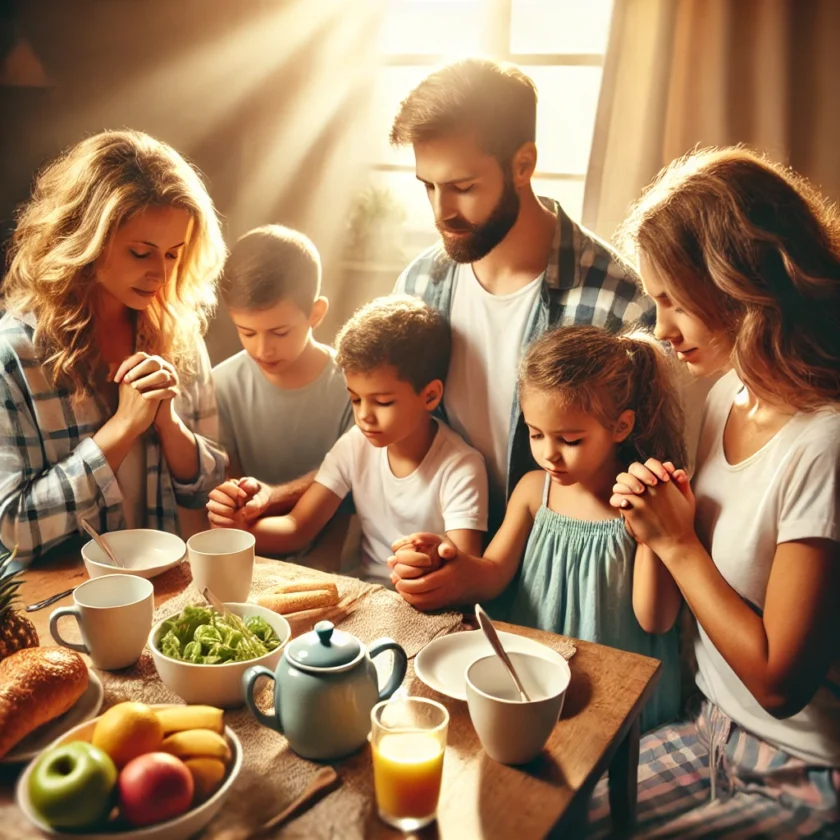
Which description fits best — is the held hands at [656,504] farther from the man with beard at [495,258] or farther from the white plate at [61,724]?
the white plate at [61,724]

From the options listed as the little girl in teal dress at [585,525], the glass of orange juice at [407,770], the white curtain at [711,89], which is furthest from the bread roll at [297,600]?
the white curtain at [711,89]

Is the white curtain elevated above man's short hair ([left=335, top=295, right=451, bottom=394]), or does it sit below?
above

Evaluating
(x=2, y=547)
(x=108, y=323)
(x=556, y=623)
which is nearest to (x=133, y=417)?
(x=108, y=323)

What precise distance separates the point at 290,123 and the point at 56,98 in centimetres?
58

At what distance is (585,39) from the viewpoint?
2.01 meters

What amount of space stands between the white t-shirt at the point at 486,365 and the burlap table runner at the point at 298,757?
40 cm

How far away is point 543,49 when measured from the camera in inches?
78.9

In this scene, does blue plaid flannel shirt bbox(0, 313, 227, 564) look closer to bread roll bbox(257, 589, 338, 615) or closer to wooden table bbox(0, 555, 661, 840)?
wooden table bbox(0, 555, 661, 840)

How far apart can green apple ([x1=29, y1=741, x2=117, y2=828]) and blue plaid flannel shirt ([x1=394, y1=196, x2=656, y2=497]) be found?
0.94 meters

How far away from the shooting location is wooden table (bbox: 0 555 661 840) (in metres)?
0.86

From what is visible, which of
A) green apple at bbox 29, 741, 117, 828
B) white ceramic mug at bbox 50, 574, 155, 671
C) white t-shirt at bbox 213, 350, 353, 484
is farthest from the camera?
white t-shirt at bbox 213, 350, 353, 484

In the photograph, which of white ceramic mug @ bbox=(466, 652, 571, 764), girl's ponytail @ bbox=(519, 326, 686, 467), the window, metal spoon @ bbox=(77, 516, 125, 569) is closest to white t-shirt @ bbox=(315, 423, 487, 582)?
girl's ponytail @ bbox=(519, 326, 686, 467)

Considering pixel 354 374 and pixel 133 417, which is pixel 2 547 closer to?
pixel 133 417

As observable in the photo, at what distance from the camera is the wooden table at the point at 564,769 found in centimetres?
86
